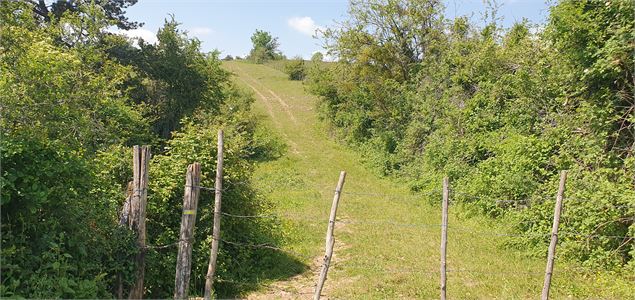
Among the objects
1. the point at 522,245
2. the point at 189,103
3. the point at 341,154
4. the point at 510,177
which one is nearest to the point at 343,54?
the point at 341,154

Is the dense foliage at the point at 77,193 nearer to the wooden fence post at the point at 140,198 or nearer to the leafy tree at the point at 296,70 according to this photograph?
the wooden fence post at the point at 140,198

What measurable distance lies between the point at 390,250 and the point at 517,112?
21.6 feet

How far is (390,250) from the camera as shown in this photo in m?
10.7

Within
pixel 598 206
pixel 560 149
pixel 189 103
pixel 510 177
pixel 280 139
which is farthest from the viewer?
pixel 280 139

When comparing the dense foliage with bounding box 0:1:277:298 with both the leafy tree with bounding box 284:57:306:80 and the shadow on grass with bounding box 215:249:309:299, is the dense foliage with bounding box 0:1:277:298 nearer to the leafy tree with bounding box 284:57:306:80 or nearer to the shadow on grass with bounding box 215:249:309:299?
the shadow on grass with bounding box 215:249:309:299

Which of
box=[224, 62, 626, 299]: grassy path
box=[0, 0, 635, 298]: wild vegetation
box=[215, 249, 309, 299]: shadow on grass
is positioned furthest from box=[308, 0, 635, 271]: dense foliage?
box=[215, 249, 309, 299]: shadow on grass

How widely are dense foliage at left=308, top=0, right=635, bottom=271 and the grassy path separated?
0.87 meters

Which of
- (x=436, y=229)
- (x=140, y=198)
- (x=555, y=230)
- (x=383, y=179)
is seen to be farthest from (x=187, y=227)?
(x=383, y=179)

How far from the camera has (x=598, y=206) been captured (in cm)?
898

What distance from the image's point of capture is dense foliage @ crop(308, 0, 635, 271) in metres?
9.28

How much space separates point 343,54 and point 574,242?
1918cm

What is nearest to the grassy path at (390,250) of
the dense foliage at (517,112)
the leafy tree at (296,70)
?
the dense foliage at (517,112)

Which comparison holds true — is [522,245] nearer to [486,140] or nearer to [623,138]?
[623,138]

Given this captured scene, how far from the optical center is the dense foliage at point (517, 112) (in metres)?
9.28
